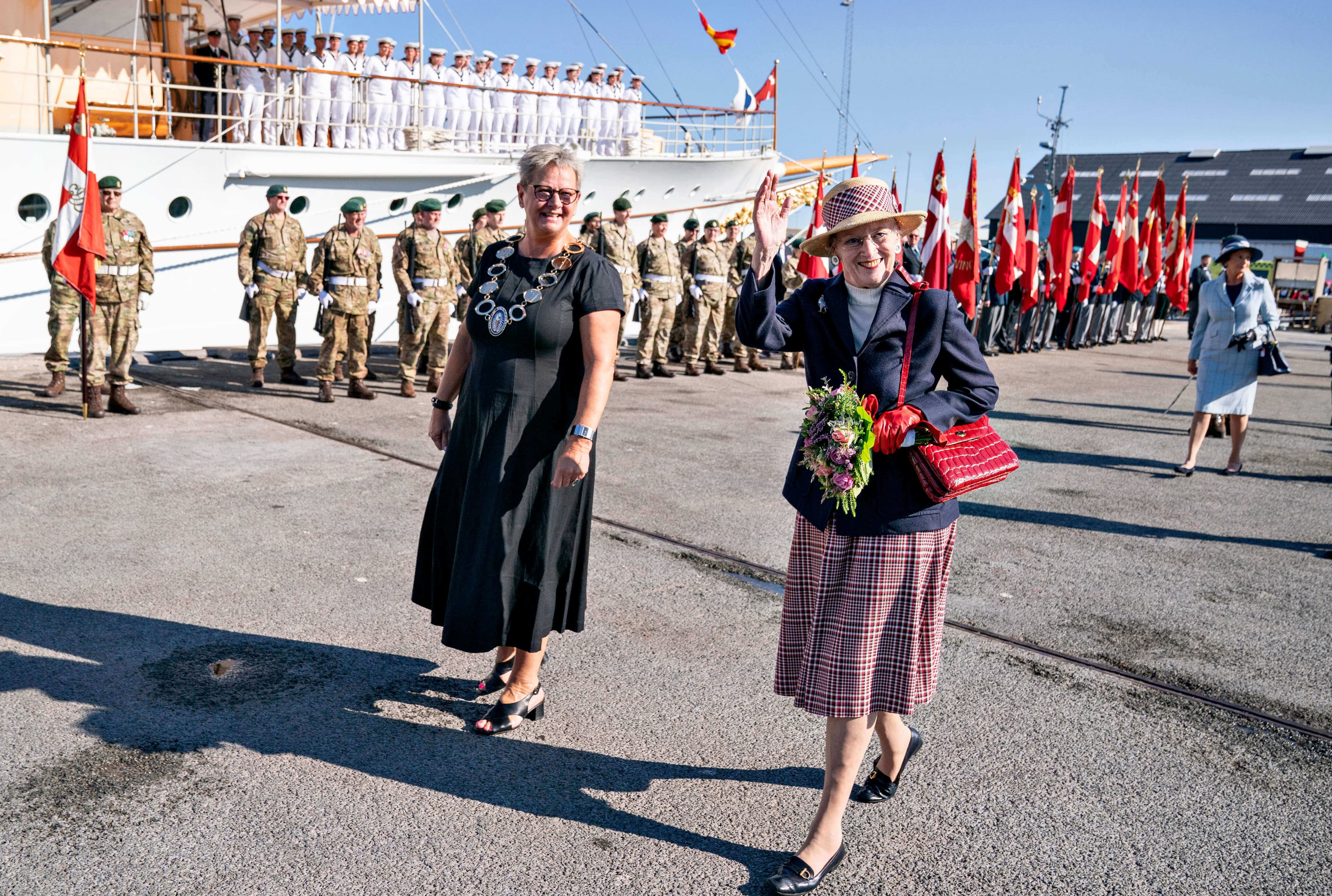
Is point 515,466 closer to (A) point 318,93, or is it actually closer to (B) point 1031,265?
(A) point 318,93

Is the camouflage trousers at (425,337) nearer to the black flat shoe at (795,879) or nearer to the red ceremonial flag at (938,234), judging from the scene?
the red ceremonial flag at (938,234)

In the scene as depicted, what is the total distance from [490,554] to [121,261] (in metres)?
7.11

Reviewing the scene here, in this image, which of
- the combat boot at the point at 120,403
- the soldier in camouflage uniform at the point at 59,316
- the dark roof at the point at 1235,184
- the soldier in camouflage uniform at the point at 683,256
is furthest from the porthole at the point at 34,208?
the dark roof at the point at 1235,184

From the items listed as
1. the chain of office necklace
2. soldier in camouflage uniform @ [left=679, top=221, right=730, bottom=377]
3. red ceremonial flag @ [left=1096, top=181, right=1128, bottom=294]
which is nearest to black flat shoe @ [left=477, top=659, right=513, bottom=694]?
the chain of office necklace

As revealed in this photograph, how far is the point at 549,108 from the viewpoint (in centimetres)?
1827

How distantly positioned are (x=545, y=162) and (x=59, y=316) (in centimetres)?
751

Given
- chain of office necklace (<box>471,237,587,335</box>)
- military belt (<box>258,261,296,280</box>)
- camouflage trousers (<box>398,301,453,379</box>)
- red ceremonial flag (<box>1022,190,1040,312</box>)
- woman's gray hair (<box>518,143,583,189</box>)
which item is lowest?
camouflage trousers (<box>398,301,453,379</box>)

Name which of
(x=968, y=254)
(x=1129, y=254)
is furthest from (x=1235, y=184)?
(x=968, y=254)

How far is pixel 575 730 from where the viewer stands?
12.5 ft

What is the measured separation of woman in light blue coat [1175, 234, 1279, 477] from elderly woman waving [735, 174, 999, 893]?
6757 millimetres

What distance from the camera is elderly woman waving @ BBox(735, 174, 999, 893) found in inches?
115

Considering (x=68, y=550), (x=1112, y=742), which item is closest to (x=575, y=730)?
(x=1112, y=742)

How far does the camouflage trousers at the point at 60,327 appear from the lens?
915 cm

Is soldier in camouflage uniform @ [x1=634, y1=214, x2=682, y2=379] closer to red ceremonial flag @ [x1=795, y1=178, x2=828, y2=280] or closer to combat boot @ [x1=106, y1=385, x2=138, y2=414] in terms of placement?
red ceremonial flag @ [x1=795, y1=178, x2=828, y2=280]
